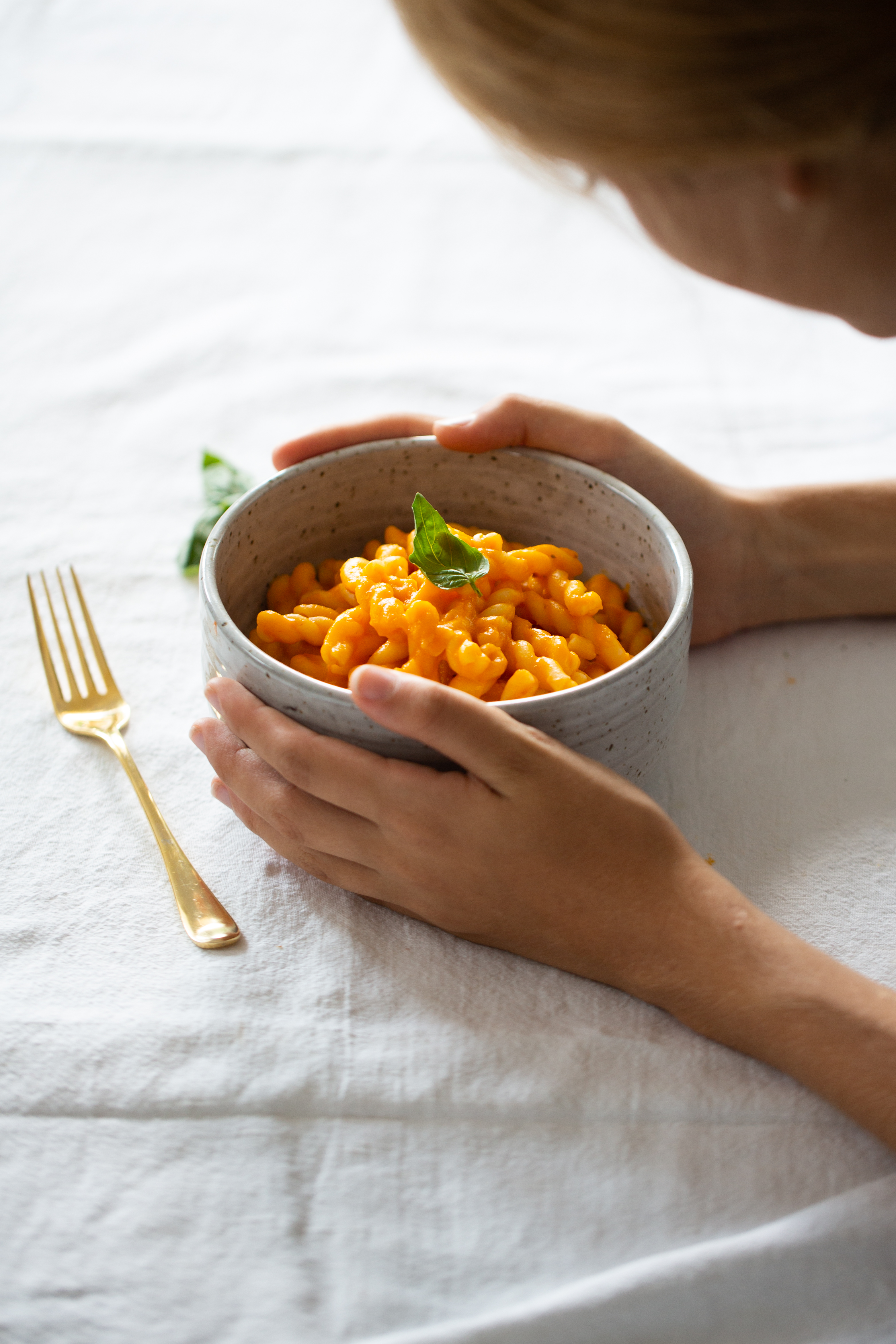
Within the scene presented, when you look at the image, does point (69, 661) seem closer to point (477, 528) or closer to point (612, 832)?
point (477, 528)

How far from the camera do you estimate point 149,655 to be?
54.3 inches

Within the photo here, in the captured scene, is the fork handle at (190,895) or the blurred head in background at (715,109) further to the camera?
the fork handle at (190,895)

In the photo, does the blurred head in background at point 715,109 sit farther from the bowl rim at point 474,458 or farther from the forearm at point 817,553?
the forearm at point 817,553

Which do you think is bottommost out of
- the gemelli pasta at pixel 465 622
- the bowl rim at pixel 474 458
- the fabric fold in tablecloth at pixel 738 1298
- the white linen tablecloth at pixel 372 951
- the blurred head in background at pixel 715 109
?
the fabric fold in tablecloth at pixel 738 1298

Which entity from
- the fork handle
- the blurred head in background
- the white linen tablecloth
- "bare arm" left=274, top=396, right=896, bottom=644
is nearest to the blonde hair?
the blurred head in background

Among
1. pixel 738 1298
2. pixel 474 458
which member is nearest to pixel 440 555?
pixel 474 458

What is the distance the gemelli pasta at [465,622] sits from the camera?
3.39 feet

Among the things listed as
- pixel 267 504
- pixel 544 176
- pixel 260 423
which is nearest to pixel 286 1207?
pixel 267 504

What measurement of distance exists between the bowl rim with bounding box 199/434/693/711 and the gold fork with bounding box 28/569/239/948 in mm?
203

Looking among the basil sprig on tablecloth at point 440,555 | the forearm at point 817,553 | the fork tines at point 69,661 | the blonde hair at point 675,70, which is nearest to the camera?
the blonde hair at point 675,70

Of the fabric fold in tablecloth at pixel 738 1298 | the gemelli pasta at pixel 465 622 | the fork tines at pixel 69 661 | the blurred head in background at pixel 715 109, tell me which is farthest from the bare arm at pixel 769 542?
the fabric fold in tablecloth at pixel 738 1298

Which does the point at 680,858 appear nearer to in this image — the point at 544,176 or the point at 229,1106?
the point at 229,1106

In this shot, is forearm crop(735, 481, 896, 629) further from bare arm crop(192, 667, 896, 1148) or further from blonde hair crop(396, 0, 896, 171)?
blonde hair crop(396, 0, 896, 171)

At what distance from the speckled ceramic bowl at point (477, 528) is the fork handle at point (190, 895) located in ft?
0.55
